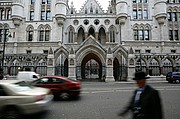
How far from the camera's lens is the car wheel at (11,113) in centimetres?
510

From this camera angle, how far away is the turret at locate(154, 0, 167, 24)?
98.3ft

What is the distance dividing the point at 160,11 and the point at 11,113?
33366 mm

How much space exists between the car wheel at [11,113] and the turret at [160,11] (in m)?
32.7

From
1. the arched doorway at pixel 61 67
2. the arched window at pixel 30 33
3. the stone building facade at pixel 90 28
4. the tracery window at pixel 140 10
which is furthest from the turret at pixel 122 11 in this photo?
the arched window at pixel 30 33

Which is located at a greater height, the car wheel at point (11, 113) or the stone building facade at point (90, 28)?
the stone building facade at point (90, 28)

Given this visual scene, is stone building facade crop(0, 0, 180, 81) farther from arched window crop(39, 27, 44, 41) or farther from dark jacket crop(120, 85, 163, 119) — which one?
dark jacket crop(120, 85, 163, 119)

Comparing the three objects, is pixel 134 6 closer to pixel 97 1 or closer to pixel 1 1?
pixel 97 1

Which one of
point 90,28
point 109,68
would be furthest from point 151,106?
point 90,28

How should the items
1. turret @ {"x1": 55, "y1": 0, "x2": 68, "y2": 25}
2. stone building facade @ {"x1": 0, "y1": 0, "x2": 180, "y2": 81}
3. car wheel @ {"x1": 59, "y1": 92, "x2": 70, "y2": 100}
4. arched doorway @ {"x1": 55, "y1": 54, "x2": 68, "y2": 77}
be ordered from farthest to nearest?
turret @ {"x1": 55, "y1": 0, "x2": 68, "y2": 25}, stone building facade @ {"x1": 0, "y1": 0, "x2": 180, "y2": 81}, arched doorway @ {"x1": 55, "y1": 54, "x2": 68, "y2": 77}, car wheel @ {"x1": 59, "y1": 92, "x2": 70, "y2": 100}

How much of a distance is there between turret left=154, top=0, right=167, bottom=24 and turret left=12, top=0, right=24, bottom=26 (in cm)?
3052

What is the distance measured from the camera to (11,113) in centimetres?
511

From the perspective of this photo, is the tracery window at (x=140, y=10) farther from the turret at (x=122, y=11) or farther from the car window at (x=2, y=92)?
the car window at (x=2, y=92)

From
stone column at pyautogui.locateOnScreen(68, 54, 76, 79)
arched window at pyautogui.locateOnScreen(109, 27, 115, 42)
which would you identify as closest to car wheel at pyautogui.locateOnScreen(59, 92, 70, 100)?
stone column at pyautogui.locateOnScreen(68, 54, 76, 79)

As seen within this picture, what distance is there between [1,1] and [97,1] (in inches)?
948
